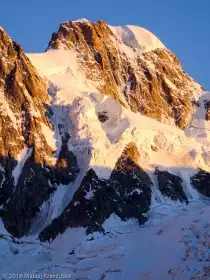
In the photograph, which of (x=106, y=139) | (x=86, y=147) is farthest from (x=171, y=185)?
(x=86, y=147)

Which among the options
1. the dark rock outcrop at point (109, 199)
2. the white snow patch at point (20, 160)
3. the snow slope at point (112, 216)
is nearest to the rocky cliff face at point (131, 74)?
the snow slope at point (112, 216)

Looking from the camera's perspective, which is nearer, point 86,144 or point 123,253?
point 123,253

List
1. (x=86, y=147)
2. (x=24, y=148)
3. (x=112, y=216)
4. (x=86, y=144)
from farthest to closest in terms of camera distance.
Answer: (x=86, y=144) < (x=86, y=147) < (x=24, y=148) < (x=112, y=216)

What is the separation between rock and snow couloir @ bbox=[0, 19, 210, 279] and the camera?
136000 mm

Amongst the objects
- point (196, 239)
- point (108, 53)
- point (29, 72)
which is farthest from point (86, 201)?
point (108, 53)

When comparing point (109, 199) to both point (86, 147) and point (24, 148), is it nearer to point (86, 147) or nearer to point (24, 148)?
point (86, 147)

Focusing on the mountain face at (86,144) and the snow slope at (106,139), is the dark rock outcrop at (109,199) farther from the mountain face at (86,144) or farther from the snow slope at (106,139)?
the snow slope at (106,139)

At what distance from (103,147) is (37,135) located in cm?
1385

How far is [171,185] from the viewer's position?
14638cm

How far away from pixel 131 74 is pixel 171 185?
51341mm

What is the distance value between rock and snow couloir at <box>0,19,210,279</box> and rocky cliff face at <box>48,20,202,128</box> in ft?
1.24

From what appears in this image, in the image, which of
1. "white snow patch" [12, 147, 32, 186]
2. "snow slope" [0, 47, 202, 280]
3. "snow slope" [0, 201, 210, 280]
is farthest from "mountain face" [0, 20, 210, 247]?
"snow slope" [0, 201, 210, 280]

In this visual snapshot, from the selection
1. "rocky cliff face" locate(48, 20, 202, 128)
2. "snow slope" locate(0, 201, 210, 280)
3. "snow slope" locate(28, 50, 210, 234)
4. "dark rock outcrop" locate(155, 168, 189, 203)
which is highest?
"rocky cliff face" locate(48, 20, 202, 128)

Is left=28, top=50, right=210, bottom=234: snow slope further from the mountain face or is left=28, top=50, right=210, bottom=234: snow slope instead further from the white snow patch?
the white snow patch
